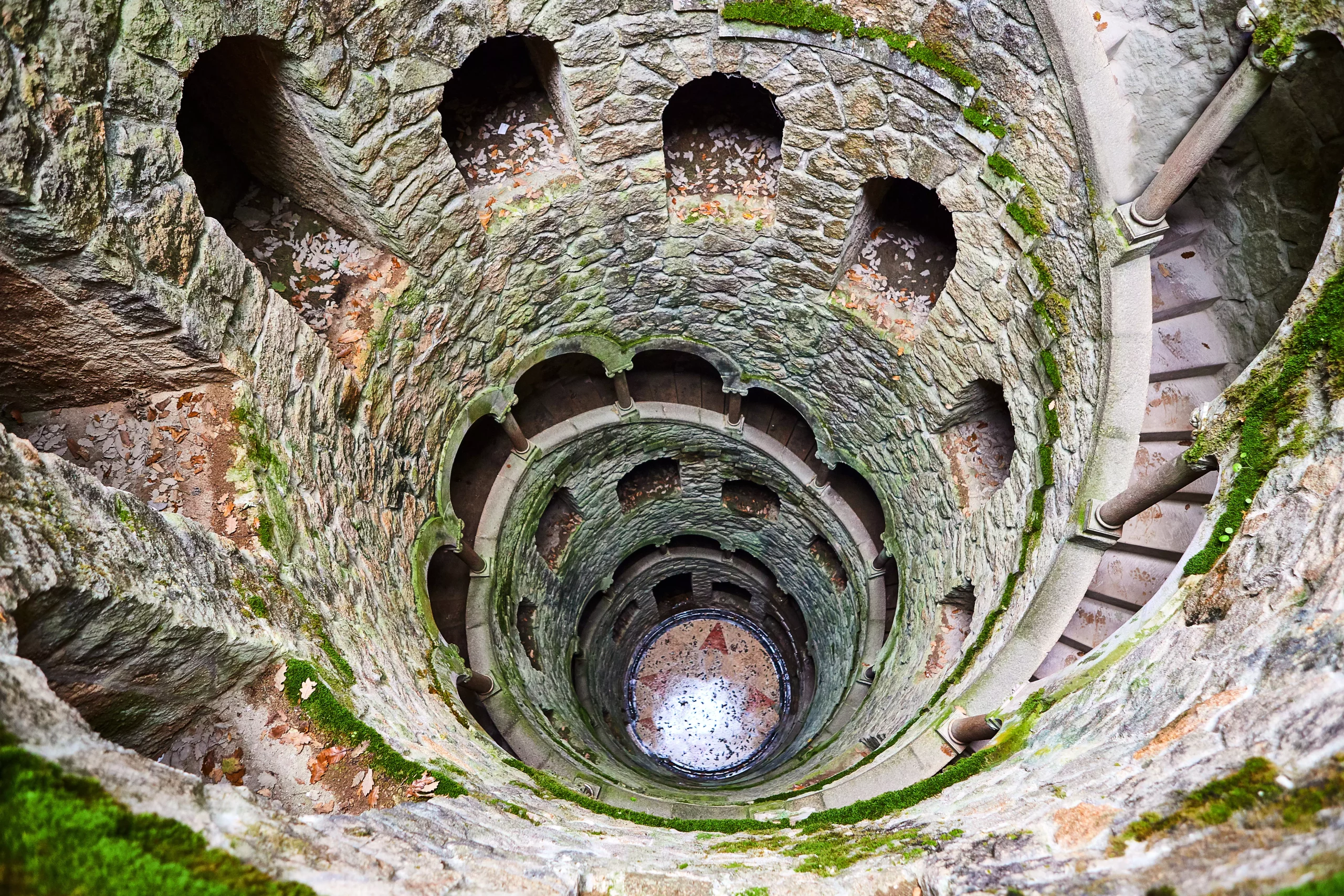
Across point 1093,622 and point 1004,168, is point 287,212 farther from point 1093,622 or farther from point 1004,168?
point 1093,622

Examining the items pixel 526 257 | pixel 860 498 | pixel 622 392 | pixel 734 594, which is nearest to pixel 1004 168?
pixel 526 257

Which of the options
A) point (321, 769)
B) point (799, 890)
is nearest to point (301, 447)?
point (321, 769)

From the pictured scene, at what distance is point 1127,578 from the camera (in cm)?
510

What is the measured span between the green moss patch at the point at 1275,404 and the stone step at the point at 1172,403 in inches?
71.2

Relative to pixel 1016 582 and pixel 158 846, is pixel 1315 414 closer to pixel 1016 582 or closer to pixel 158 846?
pixel 1016 582

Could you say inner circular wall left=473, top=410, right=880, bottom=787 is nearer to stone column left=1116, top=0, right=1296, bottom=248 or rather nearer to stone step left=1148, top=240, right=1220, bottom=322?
stone step left=1148, top=240, right=1220, bottom=322

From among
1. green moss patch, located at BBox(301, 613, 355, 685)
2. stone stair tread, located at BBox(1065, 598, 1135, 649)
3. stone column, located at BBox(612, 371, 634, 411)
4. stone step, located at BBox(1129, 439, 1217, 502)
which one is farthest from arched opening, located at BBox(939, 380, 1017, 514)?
green moss patch, located at BBox(301, 613, 355, 685)

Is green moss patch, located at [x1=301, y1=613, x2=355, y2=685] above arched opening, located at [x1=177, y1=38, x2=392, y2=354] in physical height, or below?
below

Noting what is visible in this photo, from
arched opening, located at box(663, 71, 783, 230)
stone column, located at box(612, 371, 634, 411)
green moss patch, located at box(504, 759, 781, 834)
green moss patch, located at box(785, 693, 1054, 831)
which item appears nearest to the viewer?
green moss patch, located at box(785, 693, 1054, 831)

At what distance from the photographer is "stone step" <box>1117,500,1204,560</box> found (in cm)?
498

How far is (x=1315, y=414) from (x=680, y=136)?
20.5 ft

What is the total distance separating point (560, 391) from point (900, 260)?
4.72 meters

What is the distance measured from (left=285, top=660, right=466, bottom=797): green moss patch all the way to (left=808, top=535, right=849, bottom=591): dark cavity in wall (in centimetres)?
803

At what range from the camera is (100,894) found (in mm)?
1636
